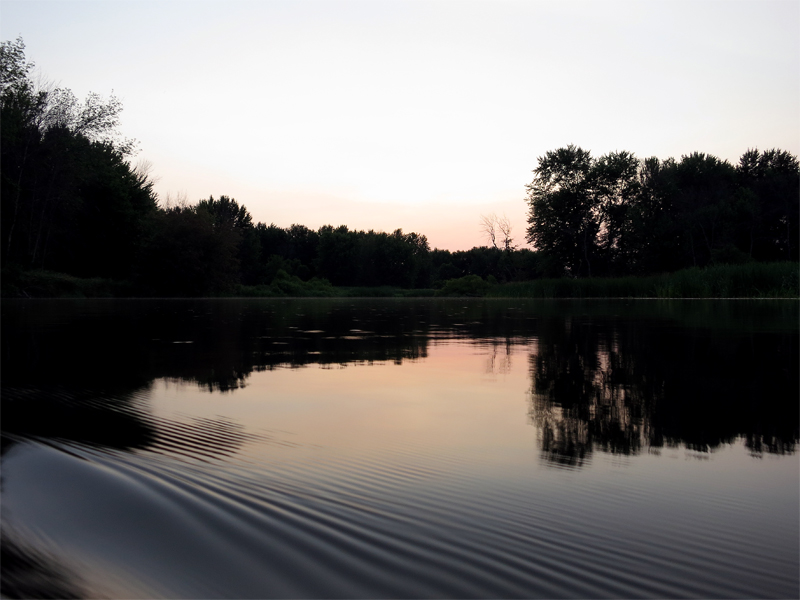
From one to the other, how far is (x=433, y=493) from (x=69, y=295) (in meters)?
A: 36.0

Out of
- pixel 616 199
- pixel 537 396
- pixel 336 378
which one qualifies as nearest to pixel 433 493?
pixel 537 396

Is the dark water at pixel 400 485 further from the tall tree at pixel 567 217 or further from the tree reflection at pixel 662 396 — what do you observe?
the tall tree at pixel 567 217

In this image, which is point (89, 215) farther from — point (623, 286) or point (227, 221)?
point (623, 286)

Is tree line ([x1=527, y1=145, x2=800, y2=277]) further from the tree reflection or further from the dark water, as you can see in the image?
the dark water

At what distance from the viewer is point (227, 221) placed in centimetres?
4756

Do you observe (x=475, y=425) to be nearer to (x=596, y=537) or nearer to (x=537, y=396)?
(x=537, y=396)

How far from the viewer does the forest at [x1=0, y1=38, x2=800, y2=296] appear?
3321 centimetres

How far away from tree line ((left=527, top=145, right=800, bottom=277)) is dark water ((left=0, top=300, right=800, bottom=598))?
131 ft

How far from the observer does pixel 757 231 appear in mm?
42938

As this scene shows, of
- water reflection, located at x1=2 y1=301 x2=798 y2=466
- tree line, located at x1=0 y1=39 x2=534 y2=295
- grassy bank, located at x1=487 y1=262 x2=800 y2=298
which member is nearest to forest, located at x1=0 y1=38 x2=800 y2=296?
tree line, located at x1=0 y1=39 x2=534 y2=295

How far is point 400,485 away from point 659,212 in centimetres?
5055

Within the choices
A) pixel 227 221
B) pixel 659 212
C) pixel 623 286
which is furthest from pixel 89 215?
pixel 659 212

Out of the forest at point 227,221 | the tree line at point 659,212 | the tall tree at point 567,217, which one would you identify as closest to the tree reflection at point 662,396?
the forest at point 227,221

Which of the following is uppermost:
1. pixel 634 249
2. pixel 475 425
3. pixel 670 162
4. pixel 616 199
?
pixel 670 162
